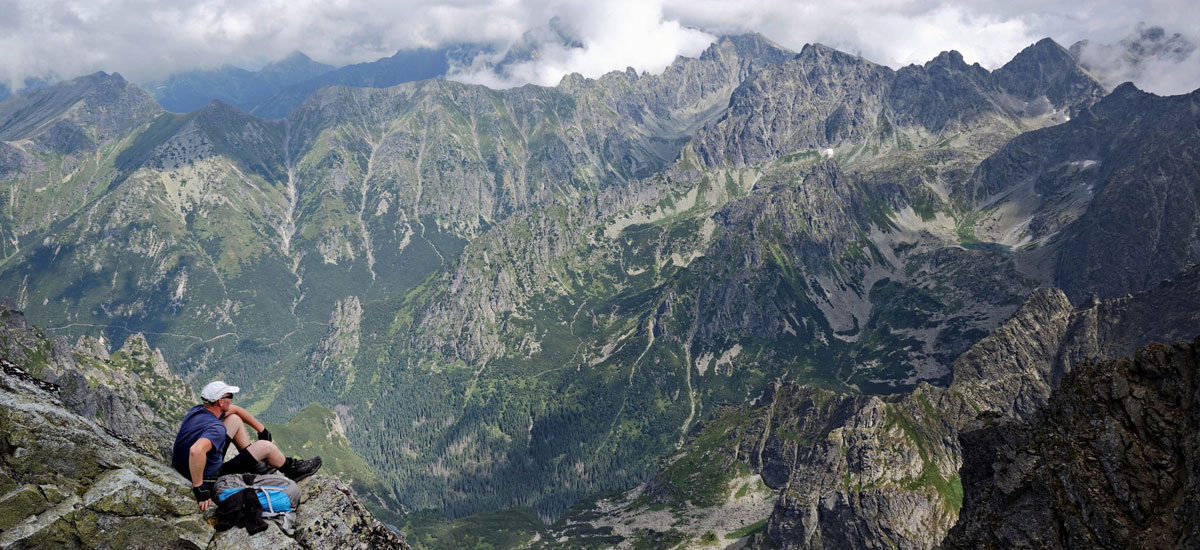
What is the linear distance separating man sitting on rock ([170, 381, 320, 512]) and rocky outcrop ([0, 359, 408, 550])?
0.57m

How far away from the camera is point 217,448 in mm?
21328

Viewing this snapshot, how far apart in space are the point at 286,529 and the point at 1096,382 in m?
64.0

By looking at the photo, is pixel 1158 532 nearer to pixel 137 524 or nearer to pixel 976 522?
pixel 976 522

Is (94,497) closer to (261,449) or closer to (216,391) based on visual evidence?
(261,449)

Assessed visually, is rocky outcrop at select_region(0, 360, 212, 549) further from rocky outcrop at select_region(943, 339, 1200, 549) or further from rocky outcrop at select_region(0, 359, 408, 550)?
rocky outcrop at select_region(943, 339, 1200, 549)

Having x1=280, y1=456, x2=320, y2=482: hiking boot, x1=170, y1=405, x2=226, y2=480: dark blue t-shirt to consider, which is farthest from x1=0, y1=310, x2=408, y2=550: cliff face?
x1=280, y1=456, x2=320, y2=482: hiking boot

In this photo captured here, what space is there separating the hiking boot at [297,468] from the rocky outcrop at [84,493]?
2377 mm

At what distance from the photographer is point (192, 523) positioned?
19484mm

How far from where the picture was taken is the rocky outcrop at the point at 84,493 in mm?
17328

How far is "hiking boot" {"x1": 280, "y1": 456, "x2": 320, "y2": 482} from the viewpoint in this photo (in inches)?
926

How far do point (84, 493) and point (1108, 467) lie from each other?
62.8 m

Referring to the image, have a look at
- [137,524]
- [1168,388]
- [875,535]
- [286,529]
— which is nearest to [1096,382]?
[1168,388]

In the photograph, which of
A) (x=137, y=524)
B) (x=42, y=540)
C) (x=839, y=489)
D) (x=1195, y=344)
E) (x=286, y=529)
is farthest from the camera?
(x=839, y=489)

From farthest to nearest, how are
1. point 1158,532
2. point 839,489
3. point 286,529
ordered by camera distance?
1. point 839,489
2. point 1158,532
3. point 286,529
